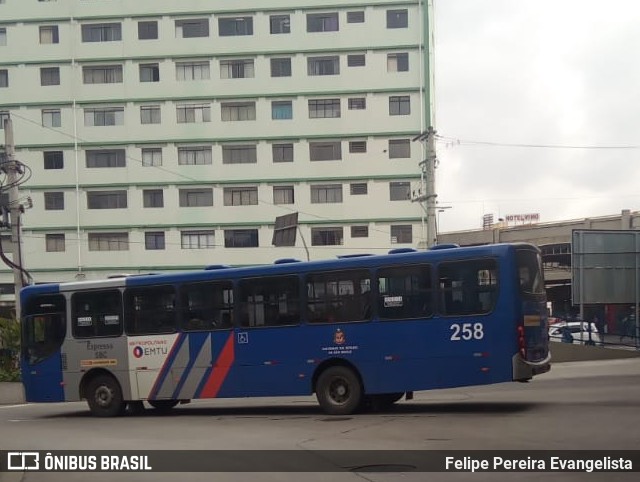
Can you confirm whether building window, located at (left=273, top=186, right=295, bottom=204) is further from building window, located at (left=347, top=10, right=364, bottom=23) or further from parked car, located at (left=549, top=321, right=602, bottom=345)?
parked car, located at (left=549, top=321, right=602, bottom=345)

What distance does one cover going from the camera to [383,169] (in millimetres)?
56594

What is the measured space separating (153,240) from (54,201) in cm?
809

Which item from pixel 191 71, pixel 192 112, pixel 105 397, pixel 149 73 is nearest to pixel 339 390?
pixel 105 397

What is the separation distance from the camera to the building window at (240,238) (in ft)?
187

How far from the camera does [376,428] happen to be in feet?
41.2

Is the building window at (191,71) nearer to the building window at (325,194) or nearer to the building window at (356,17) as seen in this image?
the building window at (356,17)

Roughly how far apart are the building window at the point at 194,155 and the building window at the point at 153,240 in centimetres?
558

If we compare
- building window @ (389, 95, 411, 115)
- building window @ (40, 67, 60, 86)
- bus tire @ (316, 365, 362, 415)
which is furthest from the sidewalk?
building window @ (40, 67, 60, 86)

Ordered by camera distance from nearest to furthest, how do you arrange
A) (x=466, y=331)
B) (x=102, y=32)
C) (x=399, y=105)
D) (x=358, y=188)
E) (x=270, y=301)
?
1. (x=466, y=331)
2. (x=270, y=301)
3. (x=358, y=188)
4. (x=399, y=105)
5. (x=102, y=32)

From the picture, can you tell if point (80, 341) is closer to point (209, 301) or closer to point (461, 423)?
point (209, 301)

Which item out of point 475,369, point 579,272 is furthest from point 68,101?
point 475,369

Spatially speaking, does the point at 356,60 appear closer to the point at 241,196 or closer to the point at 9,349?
the point at 241,196

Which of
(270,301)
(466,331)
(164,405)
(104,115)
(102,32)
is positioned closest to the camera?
(466,331)

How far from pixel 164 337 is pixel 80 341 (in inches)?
85.8
